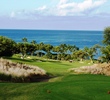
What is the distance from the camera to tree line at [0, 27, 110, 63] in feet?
141

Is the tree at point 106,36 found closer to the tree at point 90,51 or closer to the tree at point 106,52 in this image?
the tree at point 106,52

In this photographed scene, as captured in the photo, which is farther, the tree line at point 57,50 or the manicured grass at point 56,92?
the tree line at point 57,50

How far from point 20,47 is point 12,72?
44.9 meters

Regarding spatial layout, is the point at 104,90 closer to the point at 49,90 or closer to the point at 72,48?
the point at 49,90

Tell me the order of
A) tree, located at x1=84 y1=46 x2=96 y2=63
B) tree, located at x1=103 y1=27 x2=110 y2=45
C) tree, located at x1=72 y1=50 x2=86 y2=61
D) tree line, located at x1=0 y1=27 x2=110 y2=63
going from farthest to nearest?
tree, located at x1=72 y1=50 x2=86 y2=61, tree, located at x1=84 y1=46 x2=96 y2=63, tree, located at x1=103 y1=27 x2=110 y2=45, tree line, located at x1=0 y1=27 x2=110 y2=63

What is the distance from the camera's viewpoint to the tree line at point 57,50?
42888 millimetres

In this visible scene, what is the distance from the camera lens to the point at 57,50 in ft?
287

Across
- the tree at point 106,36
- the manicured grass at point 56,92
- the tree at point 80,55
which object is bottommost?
the manicured grass at point 56,92

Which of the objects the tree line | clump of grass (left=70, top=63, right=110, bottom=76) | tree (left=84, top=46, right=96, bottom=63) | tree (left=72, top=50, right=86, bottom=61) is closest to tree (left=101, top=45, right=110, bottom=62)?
the tree line

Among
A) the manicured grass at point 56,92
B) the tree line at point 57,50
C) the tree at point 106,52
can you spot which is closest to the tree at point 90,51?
the tree line at point 57,50

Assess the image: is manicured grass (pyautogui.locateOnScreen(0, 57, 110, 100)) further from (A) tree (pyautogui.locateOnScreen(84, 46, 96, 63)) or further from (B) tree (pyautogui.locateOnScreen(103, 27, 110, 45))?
(A) tree (pyautogui.locateOnScreen(84, 46, 96, 63))

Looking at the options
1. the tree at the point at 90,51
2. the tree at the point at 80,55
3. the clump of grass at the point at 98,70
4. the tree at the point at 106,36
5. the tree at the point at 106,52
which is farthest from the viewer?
the tree at the point at 80,55

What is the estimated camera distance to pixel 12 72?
17.7m

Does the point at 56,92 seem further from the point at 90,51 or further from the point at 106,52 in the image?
the point at 90,51
